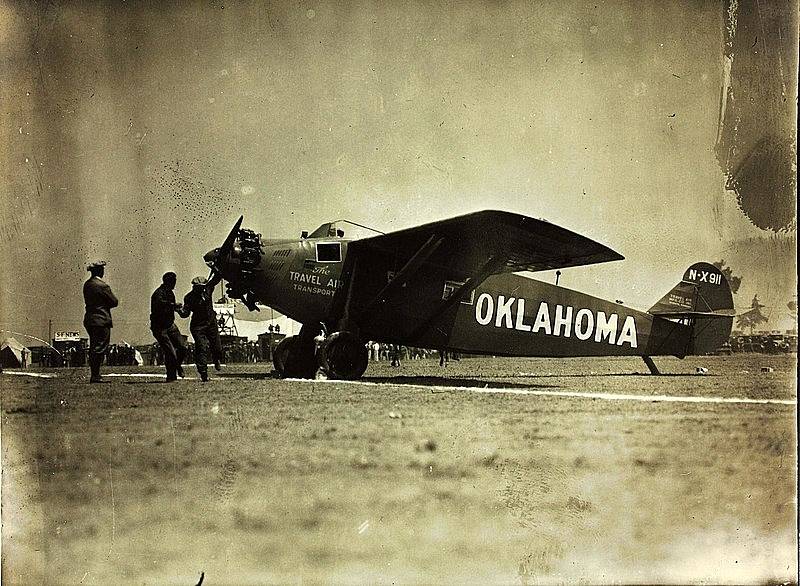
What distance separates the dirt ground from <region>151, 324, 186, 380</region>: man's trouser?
133 centimetres

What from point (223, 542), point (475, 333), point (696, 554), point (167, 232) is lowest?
point (696, 554)

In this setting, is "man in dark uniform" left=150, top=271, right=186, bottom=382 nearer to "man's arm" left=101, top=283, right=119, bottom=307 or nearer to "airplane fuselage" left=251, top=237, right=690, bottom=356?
"man's arm" left=101, top=283, right=119, bottom=307

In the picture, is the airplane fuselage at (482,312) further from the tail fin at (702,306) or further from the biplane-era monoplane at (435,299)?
the tail fin at (702,306)

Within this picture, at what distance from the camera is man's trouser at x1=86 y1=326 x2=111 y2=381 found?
390cm

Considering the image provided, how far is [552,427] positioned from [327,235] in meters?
Answer: 2.77

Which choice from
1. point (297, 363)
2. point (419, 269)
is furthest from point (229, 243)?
point (419, 269)

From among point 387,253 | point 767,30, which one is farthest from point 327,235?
point 767,30

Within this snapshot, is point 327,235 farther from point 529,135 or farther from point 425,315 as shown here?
point 529,135

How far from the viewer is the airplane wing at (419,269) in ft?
18.0

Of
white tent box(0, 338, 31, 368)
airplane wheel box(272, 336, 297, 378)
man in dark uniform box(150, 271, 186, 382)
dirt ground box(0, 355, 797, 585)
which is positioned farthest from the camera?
airplane wheel box(272, 336, 297, 378)

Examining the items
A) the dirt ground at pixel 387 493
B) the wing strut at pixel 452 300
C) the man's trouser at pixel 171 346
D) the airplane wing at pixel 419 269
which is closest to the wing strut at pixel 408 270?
the airplane wing at pixel 419 269

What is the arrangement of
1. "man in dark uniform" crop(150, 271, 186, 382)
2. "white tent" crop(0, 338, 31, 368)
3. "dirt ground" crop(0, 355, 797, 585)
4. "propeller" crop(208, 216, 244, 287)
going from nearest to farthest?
"dirt ground" crop(0, 355, 797, 585) < "white tent" crop(0, 338, 31, 368) < "man in dark uniform" crop(150, 271, 186, 382) < "propeller" crop(208, 216, 244, 287)

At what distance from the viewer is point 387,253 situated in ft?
19.4

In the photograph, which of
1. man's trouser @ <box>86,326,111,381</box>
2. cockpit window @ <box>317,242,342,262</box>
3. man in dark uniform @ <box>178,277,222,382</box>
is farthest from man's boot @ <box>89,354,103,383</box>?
cockpit window @ <box>317,242,342,262</box>
